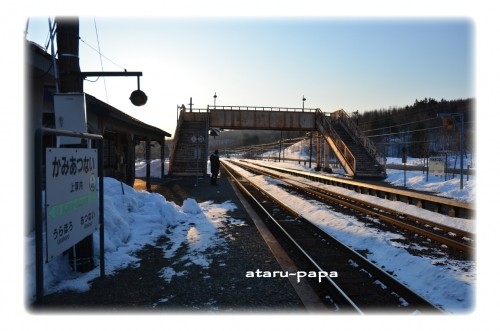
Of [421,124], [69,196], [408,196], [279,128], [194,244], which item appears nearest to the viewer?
[69,196]

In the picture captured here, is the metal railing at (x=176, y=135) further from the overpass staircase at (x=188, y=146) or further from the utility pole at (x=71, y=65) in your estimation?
the utility pole at (x=71, y=65)

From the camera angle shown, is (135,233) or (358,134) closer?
(135,233)

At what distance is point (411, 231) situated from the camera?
30.1 ft

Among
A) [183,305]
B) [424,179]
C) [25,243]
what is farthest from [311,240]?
[424,179]

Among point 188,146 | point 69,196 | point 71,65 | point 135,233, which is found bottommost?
point 135,233

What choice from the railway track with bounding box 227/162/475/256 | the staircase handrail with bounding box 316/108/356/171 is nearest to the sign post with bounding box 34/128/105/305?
the railway track with bounding box 227/162/475/256

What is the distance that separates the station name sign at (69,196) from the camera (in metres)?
4.04

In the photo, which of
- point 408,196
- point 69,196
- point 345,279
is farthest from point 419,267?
point 408,196

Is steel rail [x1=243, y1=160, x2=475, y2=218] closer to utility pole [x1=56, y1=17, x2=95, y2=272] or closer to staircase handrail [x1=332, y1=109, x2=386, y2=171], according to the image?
utility pole [x1=56, y1=17, x2=95, y2=272]

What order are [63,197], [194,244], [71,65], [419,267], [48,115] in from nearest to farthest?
[63,197] → [71,65] → [419,267] → [194,244] → [48,115]

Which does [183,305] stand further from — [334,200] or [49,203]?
[334,200]

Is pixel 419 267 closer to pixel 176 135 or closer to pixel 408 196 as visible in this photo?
pixel 408 196

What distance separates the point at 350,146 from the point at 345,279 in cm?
2961

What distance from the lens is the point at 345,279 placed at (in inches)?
229
